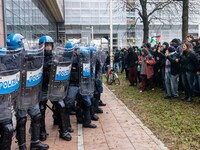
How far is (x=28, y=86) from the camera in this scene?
13.7 feet

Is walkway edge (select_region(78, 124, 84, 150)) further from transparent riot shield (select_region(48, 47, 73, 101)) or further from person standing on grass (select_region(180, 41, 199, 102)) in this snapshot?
person standing on grass (select_region(180, 41, 199, 102))

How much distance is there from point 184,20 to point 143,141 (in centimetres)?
953

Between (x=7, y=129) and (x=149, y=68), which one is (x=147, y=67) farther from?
(x=7, y=129)

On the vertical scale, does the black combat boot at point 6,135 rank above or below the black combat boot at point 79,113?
above

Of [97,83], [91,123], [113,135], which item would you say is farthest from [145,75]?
[113,135]

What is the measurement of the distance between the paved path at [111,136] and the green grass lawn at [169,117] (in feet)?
0.82

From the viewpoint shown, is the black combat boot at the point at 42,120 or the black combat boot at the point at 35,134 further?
the black combat boot at the point at 42,120

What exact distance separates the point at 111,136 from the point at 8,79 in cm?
275

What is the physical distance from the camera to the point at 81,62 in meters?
5.75

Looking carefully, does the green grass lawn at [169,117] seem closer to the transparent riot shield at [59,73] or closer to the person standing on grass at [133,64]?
the transparent riot shield at [59,73]

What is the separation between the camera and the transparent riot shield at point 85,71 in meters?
5.77

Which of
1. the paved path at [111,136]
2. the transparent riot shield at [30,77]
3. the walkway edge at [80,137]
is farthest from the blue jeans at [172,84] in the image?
the transparent riot shield at [30,77]

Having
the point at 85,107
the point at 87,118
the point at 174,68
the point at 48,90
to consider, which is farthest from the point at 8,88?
the point at 174,68

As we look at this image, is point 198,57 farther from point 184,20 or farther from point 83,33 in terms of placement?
point 83,33
